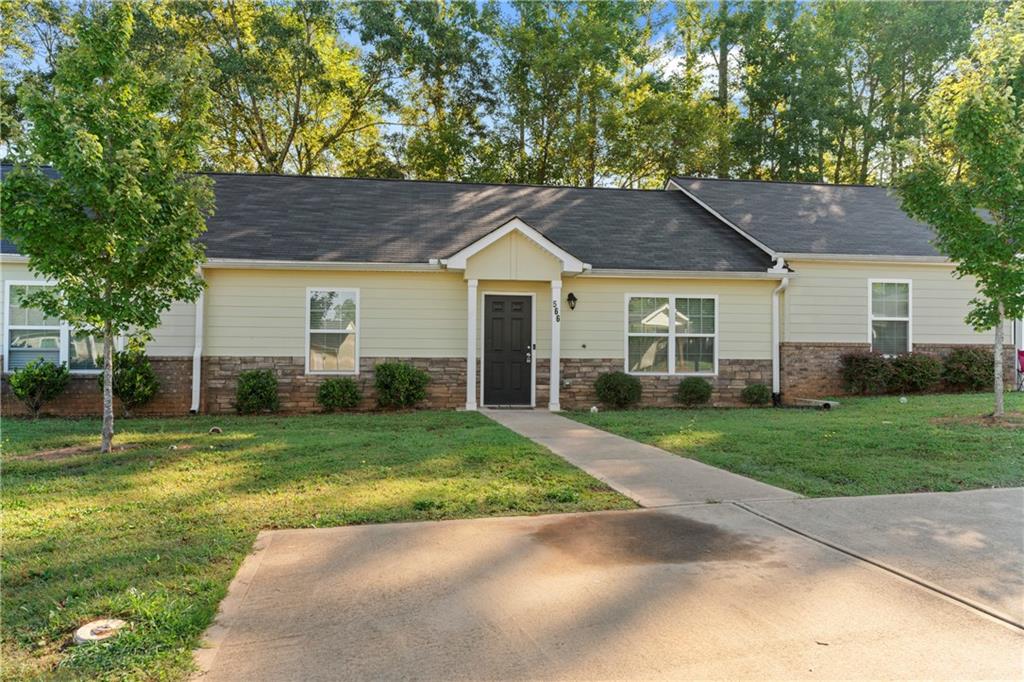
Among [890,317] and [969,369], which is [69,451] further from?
[969,369]

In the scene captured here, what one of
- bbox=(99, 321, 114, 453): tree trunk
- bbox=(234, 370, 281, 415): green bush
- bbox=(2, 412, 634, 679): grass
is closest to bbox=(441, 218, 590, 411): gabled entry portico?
bbox=(2, 412, 634, 679): grass

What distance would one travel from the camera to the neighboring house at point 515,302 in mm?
12367

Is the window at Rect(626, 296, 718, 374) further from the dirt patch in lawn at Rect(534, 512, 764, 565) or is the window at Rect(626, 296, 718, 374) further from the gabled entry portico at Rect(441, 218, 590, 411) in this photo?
the dirt patch in lawn at Rect(534, 512, 764, 565)

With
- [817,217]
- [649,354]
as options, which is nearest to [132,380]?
[649,354]

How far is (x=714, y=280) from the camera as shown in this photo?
13531mm

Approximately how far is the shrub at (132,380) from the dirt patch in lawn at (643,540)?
9.45m

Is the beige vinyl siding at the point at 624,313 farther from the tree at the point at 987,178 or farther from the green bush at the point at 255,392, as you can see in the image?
the green bush at the point at 255,392

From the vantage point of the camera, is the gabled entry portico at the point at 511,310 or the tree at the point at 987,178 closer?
the tree at the point at 987,178

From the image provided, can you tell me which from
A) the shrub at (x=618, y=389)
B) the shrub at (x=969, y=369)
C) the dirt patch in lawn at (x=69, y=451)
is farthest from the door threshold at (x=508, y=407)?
the shrub at (x=969, y=369)

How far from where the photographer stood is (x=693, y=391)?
43.3ft

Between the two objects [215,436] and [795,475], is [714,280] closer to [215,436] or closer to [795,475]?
[795,475]

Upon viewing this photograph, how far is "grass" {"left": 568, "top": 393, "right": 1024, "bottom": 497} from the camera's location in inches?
250

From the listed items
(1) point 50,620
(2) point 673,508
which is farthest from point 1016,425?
(1) point 50,620

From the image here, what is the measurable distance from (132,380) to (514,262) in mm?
7017
